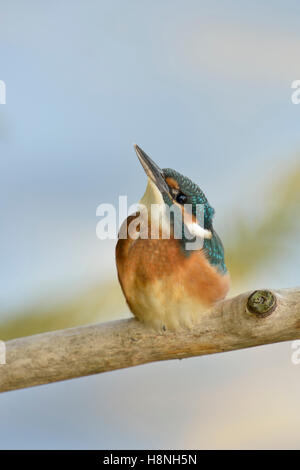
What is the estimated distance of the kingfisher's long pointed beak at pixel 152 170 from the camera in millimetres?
1632

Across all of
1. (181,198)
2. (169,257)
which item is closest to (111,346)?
(169,257)

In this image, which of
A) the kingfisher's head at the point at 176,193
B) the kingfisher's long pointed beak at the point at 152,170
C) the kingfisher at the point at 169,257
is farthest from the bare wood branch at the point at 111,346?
the kingfisher's long pointed beak at the point at 152,170

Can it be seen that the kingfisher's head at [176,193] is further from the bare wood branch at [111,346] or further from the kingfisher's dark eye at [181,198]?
the bare wood branch at [111,346]

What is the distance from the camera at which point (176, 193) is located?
1.66 meters

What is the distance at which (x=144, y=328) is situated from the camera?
5.49 feet

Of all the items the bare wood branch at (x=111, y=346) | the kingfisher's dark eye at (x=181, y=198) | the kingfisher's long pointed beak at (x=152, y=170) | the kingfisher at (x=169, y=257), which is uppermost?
the kingfisher's long pointed beak at (x=152, y=170)

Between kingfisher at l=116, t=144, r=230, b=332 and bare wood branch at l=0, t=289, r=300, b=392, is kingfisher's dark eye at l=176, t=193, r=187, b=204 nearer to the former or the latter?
kingfisher at l=116, t=144, r=230, b=332

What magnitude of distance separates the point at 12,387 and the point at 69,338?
20 cm

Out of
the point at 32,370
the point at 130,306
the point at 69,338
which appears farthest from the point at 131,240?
the point at 32,370

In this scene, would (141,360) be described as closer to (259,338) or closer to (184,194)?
(259,338)

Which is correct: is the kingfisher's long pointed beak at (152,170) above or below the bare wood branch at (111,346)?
above

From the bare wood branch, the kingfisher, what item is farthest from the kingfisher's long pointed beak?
the bare wood branch

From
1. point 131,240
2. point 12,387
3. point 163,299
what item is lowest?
point 12,387

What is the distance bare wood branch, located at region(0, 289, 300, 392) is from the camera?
1.60 meters
